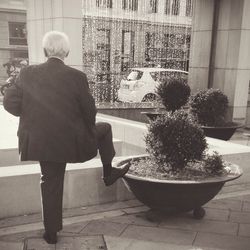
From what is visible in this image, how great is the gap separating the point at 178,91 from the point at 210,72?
2632 mm

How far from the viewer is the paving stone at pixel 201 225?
403 cm

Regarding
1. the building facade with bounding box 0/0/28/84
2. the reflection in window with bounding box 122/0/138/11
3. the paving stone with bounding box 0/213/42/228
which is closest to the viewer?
the paving stone with bounding box 0/213/42/228

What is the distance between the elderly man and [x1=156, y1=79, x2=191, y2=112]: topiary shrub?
532 cm

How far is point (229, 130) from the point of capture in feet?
26.3

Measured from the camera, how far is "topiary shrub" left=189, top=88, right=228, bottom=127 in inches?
318

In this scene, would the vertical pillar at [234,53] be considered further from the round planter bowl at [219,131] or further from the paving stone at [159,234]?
the paving stone at [159,234]

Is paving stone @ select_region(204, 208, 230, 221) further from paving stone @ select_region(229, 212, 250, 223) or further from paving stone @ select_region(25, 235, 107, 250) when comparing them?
paving stone @ select_region(25, 235, 107, 250)

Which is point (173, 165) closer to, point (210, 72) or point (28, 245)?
point (28, 245)

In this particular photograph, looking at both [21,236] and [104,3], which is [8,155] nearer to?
[21,236]

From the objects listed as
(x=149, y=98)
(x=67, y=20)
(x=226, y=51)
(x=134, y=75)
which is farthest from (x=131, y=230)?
(x=134, y=75)

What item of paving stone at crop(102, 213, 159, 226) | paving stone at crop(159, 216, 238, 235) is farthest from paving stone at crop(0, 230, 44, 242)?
paving stone at crop(159, 216, 238, 235)

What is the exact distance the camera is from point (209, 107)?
808cm

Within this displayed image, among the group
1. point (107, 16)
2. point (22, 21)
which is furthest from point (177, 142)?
point (22, 21)

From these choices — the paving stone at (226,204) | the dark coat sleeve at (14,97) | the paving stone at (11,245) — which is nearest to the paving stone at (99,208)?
the paving stone at (11,245)
